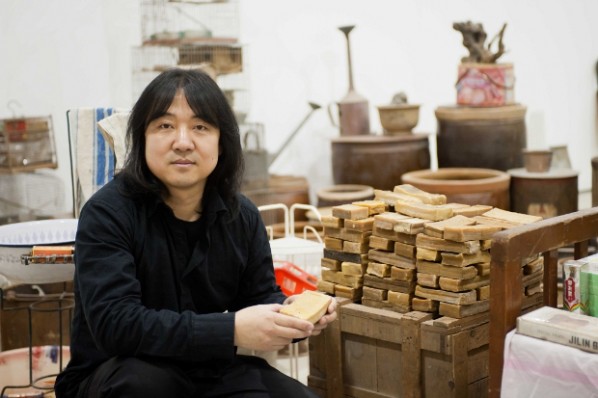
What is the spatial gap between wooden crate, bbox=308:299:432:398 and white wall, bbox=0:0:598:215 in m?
3.26

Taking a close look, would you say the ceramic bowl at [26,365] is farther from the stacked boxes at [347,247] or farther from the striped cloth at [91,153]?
the stacked boxes at [347,247]

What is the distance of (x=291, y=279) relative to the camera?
156 inches

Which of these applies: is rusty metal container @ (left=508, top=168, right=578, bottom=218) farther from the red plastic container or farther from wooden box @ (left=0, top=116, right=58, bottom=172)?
wooden box @ (left=0, top=116, right=58, bottom=172)

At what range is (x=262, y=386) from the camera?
2.53 m

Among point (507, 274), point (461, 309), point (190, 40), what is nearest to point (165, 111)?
point (507, 274)

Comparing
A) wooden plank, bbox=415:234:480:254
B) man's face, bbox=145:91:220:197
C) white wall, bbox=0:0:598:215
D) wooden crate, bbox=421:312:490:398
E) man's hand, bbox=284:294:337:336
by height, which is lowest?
wooden crate, bbox=421:312:490:398

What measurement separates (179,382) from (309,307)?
422 mm

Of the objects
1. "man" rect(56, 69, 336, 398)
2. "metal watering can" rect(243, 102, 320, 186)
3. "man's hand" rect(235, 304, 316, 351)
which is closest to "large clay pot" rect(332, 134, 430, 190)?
"metal watering can" rect(243, 102, 320, 186)

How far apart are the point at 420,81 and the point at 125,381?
6.00 m

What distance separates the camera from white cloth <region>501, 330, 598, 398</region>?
2.25 meters

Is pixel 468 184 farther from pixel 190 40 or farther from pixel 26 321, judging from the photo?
pixel 26 321

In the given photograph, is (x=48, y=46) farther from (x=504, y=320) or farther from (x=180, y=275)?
(x=504, y=320)

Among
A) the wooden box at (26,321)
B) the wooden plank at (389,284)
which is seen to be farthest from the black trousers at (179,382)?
the wooden box at (26,321)

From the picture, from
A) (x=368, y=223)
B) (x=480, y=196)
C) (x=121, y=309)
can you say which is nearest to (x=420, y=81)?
(x=480, y=196)
